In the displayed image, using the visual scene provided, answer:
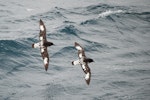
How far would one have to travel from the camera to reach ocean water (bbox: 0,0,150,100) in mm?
30453

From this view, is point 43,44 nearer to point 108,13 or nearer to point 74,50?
point 74,50

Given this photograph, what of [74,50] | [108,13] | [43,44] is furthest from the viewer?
[108,13]

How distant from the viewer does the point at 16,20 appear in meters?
40.6

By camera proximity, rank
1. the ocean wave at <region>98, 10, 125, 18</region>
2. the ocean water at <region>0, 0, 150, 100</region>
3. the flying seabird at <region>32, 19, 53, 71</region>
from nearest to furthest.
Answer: the flying seabird at <region>32, 19, 53, 71</region> < the ocean water at <region>0, 0, 150, 100</region> < the ocean wave at <region>98, 10, 125, 18</region>

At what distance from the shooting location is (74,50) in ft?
116

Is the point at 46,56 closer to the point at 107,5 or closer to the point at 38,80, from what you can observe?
the point at 38,80

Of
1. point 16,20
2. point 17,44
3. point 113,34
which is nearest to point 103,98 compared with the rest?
point 17,44

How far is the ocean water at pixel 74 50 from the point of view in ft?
99.9

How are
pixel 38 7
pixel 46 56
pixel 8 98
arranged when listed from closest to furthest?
pixel 46 56 → pixel 8 98 → pixel 38 7

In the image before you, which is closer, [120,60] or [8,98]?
[8,98]

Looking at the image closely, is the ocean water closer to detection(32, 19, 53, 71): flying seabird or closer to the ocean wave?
the ocean wave

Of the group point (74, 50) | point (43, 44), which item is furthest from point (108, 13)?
point (43, 44)

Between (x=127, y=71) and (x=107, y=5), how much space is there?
605 inches

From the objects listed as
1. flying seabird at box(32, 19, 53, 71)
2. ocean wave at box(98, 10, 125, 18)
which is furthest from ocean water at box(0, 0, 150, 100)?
flying seabird at box(32, 19, 53, 71)
